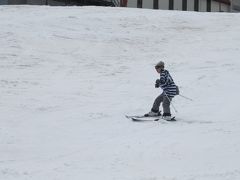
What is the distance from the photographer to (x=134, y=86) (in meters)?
15.7

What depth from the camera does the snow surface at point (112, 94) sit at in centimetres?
930

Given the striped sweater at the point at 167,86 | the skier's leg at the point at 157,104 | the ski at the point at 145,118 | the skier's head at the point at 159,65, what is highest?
the skier's head at the point at 159,65

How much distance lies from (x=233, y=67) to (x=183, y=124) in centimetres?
632

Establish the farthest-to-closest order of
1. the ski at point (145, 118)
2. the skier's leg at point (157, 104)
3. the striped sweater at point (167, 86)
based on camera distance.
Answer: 1. the skier's leg at point (157, 104)
2. the striped sweater at point (167, 86)
3. the ski at point (145, 118)

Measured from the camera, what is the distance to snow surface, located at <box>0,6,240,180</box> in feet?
30.5

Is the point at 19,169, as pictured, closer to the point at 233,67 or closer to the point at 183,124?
the point at 183,124

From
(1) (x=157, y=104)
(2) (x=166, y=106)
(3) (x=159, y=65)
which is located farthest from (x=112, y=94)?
(2) (x=166, y=106)

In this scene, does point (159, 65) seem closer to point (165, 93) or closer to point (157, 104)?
point (165, 93)

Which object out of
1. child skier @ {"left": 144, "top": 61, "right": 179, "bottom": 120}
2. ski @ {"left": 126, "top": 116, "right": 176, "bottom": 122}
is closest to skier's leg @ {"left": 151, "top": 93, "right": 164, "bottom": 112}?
child skier @ {"left": 144, "top": 61, "right": 179, "bottom": 120}

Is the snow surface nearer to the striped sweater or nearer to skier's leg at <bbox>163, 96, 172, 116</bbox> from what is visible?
skier's leg at <bbox>163, 96, 172, 116</bbox>

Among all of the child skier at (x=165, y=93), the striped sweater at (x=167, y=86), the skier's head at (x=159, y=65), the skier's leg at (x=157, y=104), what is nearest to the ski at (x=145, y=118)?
the child skier at (x=165, y=93)

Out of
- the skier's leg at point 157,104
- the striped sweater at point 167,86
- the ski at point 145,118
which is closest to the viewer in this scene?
the ski at point 145,118

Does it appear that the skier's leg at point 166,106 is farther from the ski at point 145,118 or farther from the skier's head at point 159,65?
the skier's head at point 159,65

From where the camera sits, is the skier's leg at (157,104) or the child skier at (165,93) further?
the skier's leg at (157,104)
